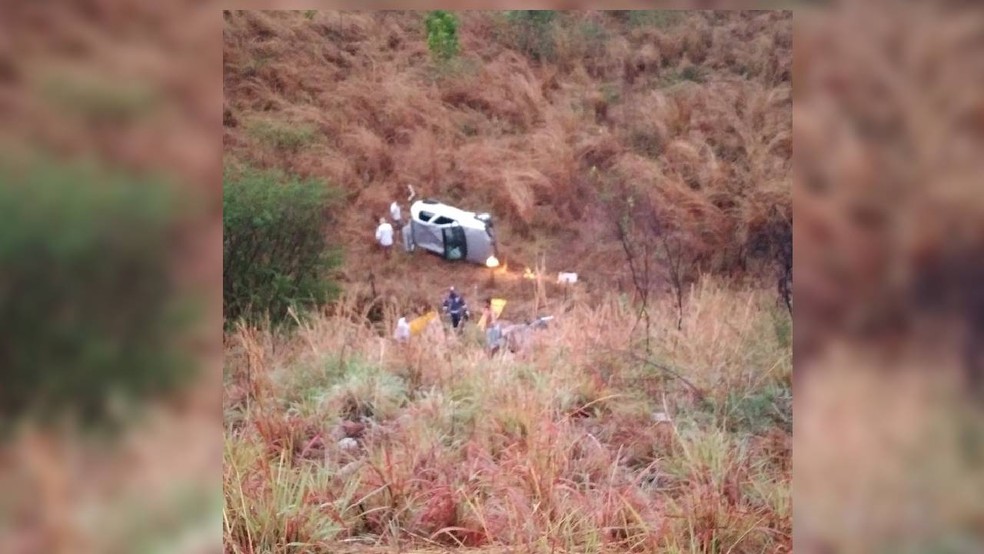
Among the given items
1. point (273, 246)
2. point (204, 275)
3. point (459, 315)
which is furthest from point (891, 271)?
point (204, 275)

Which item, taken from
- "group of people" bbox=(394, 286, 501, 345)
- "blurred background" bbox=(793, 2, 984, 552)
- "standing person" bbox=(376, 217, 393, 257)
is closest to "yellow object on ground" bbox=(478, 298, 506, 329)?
"group of people" bbox=(394, 286, 501, 345)

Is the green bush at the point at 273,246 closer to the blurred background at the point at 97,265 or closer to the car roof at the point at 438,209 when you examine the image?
the blurred background at the point at 97,265

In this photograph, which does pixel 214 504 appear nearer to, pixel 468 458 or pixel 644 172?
pixel 468 458

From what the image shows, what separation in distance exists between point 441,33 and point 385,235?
595mm

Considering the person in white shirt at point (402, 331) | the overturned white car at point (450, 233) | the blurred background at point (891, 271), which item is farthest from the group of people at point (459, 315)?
the blurred background at point (891, 271)

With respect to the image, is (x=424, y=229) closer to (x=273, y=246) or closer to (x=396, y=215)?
(x=396, y=215)

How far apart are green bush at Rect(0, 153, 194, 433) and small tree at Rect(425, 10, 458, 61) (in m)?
0.85

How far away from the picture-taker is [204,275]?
243 cm

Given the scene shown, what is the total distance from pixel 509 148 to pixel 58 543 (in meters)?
1.61

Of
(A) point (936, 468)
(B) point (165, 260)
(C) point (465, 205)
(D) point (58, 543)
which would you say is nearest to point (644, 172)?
(C) point (465, 205)

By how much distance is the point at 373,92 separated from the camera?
2.50m

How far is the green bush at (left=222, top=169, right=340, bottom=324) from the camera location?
8.07 feet

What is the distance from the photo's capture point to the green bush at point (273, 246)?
2.46m

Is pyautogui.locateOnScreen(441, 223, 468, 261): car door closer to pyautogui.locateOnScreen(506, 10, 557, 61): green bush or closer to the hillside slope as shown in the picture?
the hillside slope
